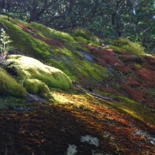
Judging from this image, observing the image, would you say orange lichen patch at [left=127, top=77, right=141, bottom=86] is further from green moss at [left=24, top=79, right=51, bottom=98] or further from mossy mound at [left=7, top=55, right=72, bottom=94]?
green moss at [left=24, top=79, right=51, bottom=98]

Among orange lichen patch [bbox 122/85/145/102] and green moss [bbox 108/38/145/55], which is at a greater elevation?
green moss [bbox 108/38/145/55]

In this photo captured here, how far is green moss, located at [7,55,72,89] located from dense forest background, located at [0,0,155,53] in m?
40.7

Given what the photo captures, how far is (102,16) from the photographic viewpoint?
58062 mm

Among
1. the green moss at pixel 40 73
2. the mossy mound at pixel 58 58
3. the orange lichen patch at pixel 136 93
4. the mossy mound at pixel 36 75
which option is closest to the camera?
the mossy mound at pixel 36 75

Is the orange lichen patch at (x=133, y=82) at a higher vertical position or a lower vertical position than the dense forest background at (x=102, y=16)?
lower

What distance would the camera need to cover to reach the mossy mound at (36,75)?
1130 cm

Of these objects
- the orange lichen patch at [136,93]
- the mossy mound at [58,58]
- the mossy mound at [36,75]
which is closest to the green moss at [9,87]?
the mossy mound at [36,75]

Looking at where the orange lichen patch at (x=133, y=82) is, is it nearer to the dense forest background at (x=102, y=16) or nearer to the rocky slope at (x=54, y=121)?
the rocky slope at (x=54, y=121)

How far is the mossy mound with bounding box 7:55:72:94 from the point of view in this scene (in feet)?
37.1

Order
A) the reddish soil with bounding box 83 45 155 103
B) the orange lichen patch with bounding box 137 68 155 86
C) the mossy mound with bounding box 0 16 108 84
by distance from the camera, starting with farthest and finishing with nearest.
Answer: the orange lichen patch with bounding box 137 68 155 86 < the reddish soil with bounding box 83 45 155 103 < the mossy mound with bounding box 0 16 108 84

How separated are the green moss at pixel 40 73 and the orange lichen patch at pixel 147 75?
1602cm

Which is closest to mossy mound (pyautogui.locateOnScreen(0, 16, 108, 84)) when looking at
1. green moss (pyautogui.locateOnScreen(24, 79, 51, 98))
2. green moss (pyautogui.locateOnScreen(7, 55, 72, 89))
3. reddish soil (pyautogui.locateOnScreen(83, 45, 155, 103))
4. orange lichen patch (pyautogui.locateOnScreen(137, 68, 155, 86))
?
reddish soil (pyautogui.locateOnScreen(83, 45, 155, 103))

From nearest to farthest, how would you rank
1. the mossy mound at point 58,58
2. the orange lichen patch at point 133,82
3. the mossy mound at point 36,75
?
the mossy mound at point 36,75
the mossy mound at point 58,58
the orange lichen patch at point 133,82

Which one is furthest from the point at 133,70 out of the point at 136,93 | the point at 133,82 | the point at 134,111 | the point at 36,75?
the point at 36,75
